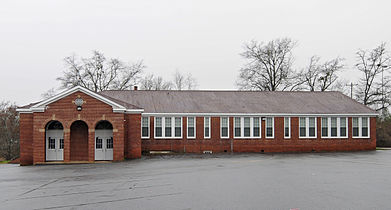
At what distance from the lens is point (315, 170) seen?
16.0 meters

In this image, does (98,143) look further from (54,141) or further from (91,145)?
(54,141)

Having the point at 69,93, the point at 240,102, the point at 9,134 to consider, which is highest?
the point at 69,93

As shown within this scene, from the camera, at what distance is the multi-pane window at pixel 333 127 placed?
94.5ft

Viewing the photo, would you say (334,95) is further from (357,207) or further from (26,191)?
(26,191)

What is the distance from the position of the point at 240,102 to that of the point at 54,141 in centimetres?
1606

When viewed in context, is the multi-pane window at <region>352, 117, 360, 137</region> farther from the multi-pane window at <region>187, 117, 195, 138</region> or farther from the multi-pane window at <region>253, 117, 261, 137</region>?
the multi-pane window at <region>187, 117, 195, 138</region>

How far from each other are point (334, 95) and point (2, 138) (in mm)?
40820

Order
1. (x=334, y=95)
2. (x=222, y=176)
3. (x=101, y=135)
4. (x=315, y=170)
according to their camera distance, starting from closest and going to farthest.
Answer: (x=222, y=176), (x=315, y=170), (x=101, y=135), (x=334, y=95)

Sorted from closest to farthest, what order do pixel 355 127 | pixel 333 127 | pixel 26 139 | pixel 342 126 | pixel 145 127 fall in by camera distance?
1. pixel 26 139
2. pixel 145 127
3. pixel 333 127
4. pixel 342 126
5. pixel 355 127

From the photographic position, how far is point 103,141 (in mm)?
23922

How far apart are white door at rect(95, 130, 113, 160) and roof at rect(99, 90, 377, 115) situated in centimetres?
449

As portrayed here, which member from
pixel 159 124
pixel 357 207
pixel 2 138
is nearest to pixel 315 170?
pixel 357 207

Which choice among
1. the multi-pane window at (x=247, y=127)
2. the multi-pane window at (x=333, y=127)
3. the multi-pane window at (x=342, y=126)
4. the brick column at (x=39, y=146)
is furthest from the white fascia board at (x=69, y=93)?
the multi-pane window at (x=342, y=126)

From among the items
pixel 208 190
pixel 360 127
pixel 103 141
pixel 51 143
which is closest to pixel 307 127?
pixel 360 127
